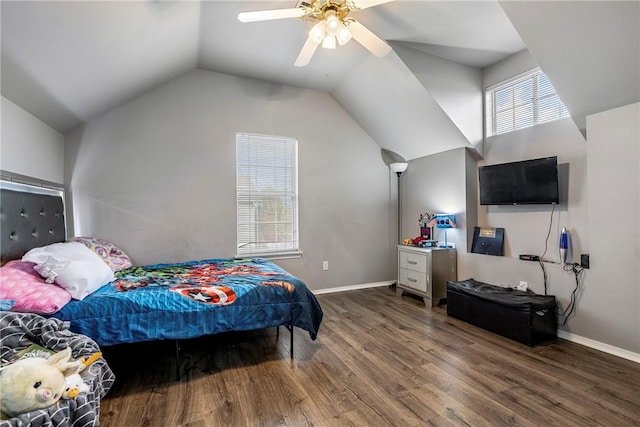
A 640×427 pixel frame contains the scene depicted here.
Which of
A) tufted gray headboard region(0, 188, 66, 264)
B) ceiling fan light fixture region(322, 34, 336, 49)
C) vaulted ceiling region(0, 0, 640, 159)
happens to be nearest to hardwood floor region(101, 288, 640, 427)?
tufted gray headboard region(0, 188, 66, 264)

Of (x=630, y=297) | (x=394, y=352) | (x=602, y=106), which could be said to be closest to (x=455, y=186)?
(x=602, y=106)

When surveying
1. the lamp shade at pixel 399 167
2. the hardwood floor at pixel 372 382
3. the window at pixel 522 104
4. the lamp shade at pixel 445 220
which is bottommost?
the hardwood floor at pixel 372 382

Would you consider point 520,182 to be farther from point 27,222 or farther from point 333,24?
point 27,222

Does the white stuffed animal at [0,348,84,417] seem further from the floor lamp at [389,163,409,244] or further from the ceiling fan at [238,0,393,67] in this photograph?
the floor lamp at [389,163,409,244]

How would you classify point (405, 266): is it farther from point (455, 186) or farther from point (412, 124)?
point (412, 124)

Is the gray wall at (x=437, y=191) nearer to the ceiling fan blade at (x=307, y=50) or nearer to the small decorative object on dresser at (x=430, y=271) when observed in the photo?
the small decorative object on dresser at (x=430, y=271)

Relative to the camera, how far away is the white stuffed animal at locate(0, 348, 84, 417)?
45.4 inches

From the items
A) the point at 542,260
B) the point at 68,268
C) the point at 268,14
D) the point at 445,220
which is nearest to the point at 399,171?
the point at 445,220

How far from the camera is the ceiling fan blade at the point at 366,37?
87.6 inches

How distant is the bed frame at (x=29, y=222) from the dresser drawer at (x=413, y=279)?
1.92 meters

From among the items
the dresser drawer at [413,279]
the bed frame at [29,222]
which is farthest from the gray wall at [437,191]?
the bed frame at [29,222]

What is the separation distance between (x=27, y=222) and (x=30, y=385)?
170 cm

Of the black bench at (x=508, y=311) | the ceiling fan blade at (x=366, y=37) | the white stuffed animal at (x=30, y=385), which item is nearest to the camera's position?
the white stuffed animal at (x=30, y=385)

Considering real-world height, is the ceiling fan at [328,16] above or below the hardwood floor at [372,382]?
above
